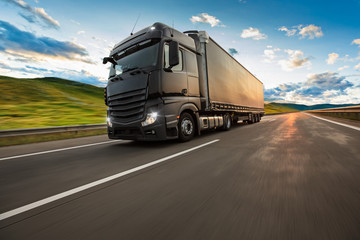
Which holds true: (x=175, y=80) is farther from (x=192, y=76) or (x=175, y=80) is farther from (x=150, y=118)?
(x=150, y=118)

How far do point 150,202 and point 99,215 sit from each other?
19.2 inches

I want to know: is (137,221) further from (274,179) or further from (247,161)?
(247,161)

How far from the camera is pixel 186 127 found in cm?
607

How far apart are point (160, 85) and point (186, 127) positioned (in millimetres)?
1719

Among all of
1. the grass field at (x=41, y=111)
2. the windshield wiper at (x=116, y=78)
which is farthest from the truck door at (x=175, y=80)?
the grass field at (x=41, y=111)

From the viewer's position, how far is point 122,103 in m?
5.48

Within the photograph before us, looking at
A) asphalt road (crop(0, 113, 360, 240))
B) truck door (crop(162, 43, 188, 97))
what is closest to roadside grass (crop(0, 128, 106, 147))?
asphalt road (crop(0, 113, 360, 240))

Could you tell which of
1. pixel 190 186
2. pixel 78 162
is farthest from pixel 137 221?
pixel 78 162

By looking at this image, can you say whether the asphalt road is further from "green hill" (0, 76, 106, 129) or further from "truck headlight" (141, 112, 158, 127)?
"green hill" (0, 76, 106, 129)

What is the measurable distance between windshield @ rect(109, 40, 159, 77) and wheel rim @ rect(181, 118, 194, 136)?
2.06 m

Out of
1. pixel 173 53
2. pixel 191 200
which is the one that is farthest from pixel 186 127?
pixel 191 200

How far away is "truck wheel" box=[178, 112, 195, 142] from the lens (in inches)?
230

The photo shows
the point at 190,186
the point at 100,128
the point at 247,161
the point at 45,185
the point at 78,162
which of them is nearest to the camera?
the point at 190,186

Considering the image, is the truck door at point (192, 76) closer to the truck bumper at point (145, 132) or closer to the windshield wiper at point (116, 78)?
the truck bumper at point (145, 132)
